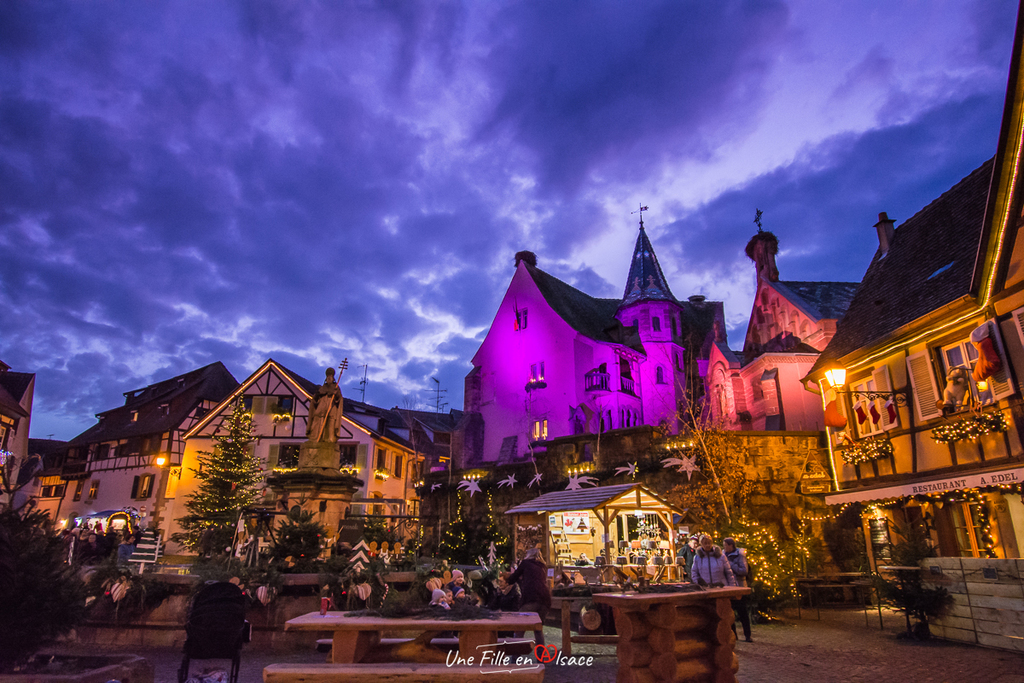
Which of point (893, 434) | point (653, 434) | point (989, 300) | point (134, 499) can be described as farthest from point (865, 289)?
point (134, 499)

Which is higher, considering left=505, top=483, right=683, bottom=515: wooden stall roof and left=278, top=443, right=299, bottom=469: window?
left=278, top=443, right=299, bottom=469: window

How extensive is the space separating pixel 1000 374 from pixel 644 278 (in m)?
27.4

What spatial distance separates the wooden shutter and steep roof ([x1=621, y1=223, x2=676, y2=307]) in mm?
25951

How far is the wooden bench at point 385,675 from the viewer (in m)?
4.09

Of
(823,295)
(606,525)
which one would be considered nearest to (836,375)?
(606,525)

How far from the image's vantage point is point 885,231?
18.5m

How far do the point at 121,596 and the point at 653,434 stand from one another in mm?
15052

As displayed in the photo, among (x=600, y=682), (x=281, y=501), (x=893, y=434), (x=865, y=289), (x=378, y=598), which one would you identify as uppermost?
(x=865, y=289)

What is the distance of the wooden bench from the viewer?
13.4 feet

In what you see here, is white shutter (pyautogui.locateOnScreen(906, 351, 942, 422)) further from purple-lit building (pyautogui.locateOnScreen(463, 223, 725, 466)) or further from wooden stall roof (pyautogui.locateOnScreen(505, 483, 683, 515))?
purple-lit building (pyautogui.locateOnScreen(463, 223, 725, 466))

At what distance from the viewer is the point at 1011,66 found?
10352 mm

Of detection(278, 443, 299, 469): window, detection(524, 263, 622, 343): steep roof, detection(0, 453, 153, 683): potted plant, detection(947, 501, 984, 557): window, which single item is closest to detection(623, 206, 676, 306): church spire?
detection(524, 263, 622, 343): steep roof

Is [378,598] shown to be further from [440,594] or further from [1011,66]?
[1011,66]

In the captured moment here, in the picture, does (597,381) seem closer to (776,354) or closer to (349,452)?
(776,354)
